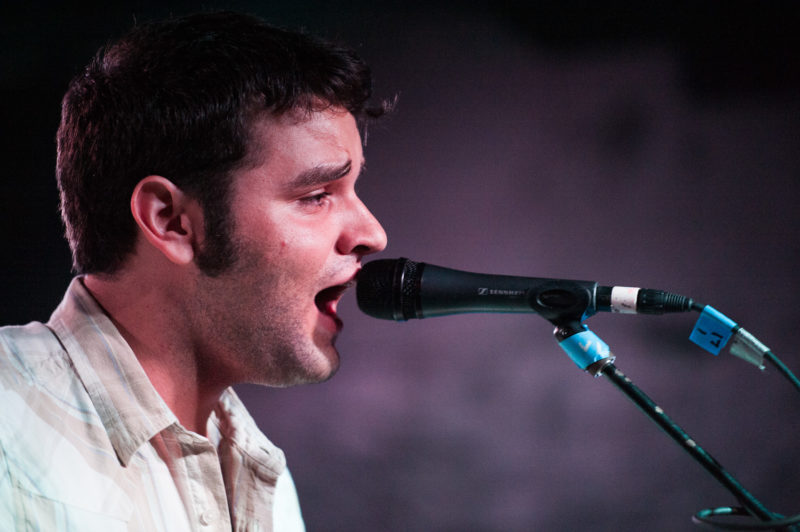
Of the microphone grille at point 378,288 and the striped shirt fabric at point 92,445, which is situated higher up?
the microphone grille at point 378,288

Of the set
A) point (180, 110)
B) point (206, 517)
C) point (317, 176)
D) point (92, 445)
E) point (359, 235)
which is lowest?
point (206, 517)

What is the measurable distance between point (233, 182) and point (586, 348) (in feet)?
2.65

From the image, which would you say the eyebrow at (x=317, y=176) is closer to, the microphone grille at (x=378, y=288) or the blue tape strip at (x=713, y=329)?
the microphone grille at (x=378, y=288)

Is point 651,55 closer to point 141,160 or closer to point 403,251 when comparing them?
point 403,251

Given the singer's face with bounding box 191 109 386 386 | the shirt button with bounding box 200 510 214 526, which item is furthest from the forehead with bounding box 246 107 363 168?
the shirt button with bounding box 200 510 214 526

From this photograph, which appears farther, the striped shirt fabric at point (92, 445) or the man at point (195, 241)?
the man at point (195, 241)

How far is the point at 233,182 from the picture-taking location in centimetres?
143

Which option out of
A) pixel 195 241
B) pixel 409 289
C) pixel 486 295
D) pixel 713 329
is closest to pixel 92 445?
pixel 195 241

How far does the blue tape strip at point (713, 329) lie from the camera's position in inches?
47.2

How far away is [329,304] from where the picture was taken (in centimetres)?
155

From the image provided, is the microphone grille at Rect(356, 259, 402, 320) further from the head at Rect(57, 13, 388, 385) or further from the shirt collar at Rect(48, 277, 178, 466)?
the shirt collar at Rect(48, 277, 178, 466)

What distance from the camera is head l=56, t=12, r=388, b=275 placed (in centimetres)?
144

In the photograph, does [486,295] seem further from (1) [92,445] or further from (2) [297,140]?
(1) [92,445]

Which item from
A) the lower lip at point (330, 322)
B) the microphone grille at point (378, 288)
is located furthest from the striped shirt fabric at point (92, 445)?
the microphone grille at point (378, 288)
